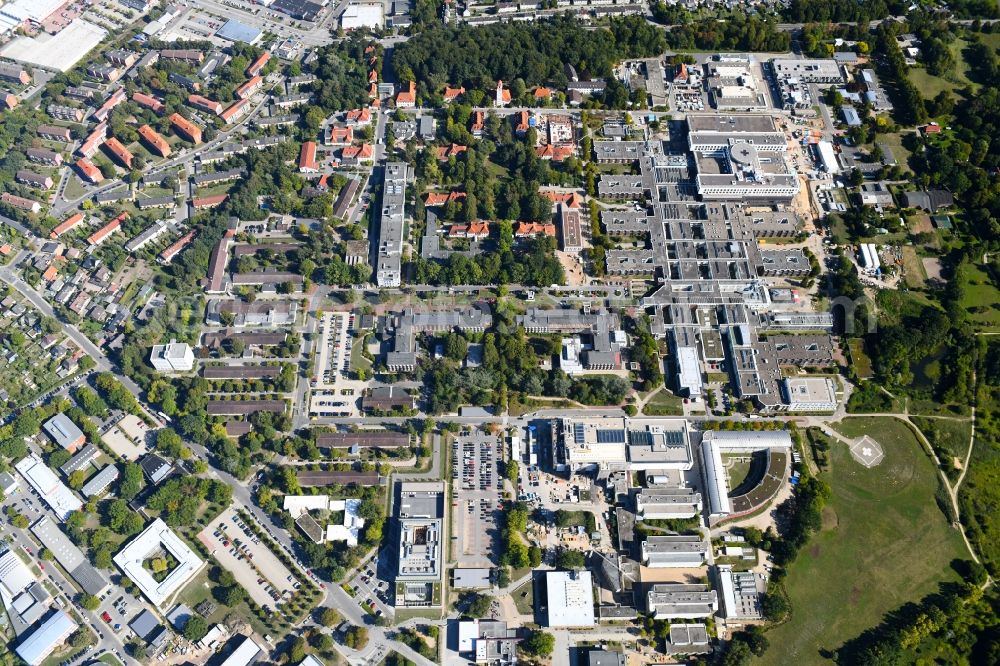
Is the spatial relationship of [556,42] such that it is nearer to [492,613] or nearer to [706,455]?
[706,455]

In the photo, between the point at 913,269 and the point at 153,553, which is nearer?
the point at 153,553

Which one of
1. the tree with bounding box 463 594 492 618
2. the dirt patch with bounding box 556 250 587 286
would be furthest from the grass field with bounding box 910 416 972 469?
the tree with bounding box 463 594 492 618

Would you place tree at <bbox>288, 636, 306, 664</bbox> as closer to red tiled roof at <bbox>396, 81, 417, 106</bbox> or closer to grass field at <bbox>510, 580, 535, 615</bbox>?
grass field at <bbox>510, 580, 535, 615</bbox>

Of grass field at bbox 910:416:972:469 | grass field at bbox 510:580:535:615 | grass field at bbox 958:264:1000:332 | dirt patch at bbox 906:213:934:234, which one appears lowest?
grass field at bbox 510:580:535:615

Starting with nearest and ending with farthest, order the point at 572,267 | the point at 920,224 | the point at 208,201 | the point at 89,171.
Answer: the point at 572,267 < the point at 920,224 < the point at 208,201 < the point at 89,171

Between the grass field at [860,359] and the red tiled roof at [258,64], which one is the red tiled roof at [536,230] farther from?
the red tiled roof at [258,64]

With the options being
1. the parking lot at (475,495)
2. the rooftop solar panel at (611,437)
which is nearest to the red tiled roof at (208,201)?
the parking lot at (475,495)

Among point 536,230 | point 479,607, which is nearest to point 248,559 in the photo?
point 479,607

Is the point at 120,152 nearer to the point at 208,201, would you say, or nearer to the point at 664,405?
the point at 208,201
